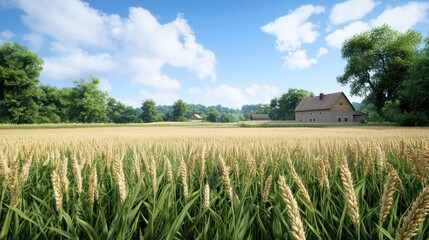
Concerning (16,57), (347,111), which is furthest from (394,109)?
(16,57)

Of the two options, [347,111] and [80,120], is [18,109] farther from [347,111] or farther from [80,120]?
[347,111]

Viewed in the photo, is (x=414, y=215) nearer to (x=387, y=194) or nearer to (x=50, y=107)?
(x=387, y=194)

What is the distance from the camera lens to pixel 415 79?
1252 inches

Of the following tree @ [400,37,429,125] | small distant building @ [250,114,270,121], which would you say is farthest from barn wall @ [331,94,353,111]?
small distant building @ [250,114,270,121]

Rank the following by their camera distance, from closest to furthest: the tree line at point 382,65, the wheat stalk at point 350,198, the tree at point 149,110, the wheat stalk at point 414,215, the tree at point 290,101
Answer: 1. the wheat stalk at point 414,215
2. the wheat stalk at point 350,198
3. the tree line at point 382,65
4. the tree at point 290,101
5. the tree at point 149,110

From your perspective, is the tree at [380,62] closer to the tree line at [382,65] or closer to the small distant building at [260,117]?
the tree line at [382,65]

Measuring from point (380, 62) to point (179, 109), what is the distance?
324 feet

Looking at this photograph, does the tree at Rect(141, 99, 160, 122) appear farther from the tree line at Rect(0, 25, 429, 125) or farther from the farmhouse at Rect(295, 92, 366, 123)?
the farmhouse at Rect(295, 92, 366, 123)

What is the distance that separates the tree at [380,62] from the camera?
4531 centimetres

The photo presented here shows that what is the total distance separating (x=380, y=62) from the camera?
4816 cm

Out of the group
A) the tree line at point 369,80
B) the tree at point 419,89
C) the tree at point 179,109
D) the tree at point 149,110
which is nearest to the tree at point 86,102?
the tree line at point 369,80

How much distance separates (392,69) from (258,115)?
105m

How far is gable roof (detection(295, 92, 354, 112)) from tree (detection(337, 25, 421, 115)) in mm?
17885

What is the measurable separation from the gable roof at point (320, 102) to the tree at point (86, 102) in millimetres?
65740
